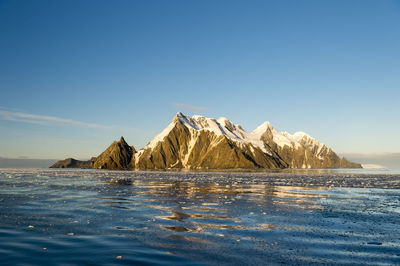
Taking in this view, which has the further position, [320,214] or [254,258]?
[320,214]

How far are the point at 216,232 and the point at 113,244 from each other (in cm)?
665

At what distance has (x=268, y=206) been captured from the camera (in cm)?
3170

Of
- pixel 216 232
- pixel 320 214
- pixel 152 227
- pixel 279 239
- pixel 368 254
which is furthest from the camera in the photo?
pixel 320 214

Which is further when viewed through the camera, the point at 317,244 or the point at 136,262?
the point at 317,244

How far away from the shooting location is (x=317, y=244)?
55.7 ft

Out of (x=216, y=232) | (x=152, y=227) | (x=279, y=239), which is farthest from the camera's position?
(x=152, y=227)

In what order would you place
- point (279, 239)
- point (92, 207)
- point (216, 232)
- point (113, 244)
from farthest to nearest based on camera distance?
point (92, 207) < point (216, 232) < point (279, 239) < point (113, 244)

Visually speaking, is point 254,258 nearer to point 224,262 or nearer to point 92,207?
point 224,262

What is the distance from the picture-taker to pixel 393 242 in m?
17.5

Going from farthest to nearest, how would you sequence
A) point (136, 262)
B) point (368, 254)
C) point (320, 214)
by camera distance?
point (320, 214)
point (368, 254)
point (136, 262)

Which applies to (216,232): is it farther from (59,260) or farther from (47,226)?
(47,226)

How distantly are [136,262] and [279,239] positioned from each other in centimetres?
885

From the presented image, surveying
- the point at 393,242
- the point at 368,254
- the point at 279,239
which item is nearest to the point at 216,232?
the point at 279,239

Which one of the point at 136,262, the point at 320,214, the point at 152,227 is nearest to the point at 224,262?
the point at 136,262
